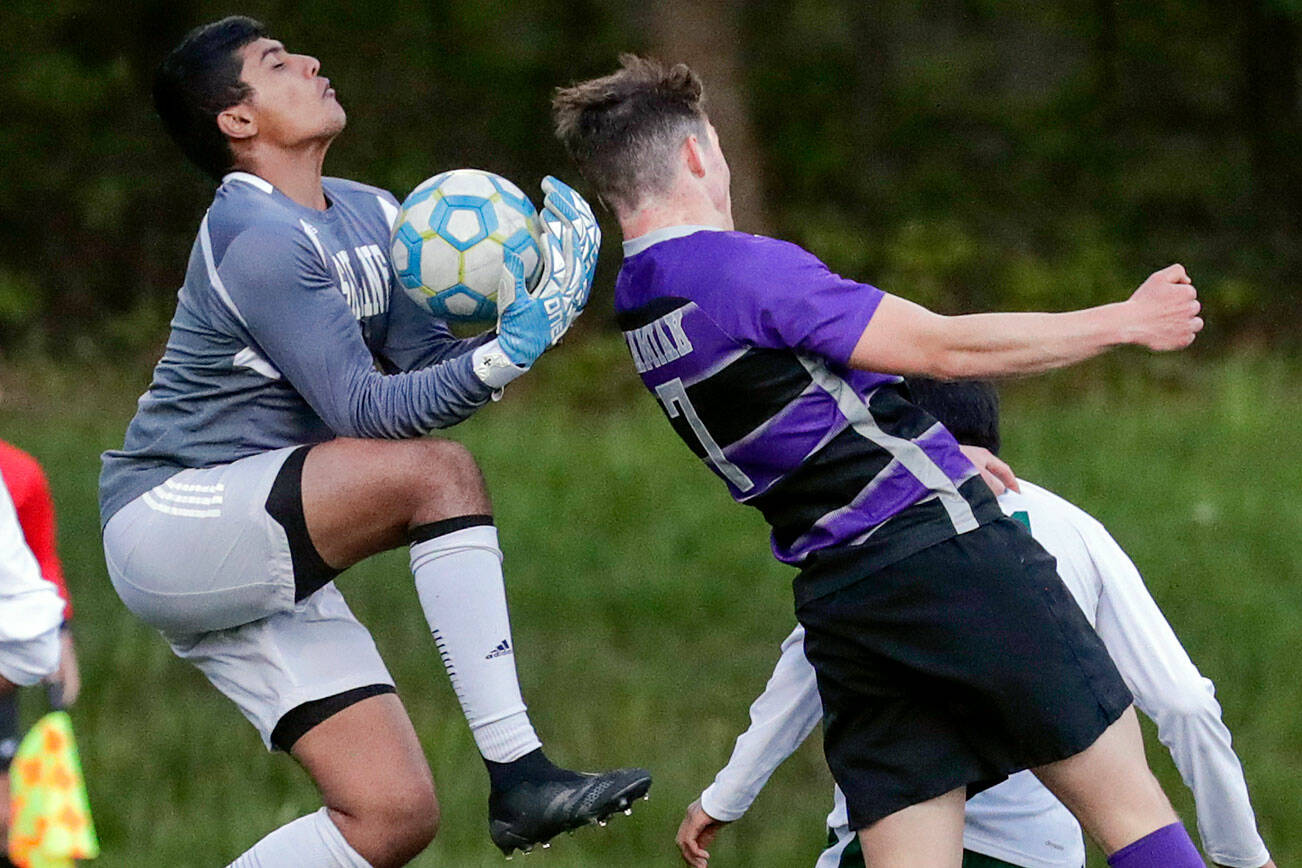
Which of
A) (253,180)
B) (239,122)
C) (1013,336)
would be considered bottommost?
(1013,336)

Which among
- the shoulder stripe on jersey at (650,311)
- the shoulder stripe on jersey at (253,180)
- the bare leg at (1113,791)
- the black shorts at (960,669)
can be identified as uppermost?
the shoulder stripe on jersey at (253,180)

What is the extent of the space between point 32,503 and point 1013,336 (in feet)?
6.76

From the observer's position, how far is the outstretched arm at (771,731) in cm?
360

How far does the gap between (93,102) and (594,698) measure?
10267 mm

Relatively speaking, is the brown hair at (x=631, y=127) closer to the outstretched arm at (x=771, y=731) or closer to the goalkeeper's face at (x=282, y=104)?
the goalkeeper's face at (x=282, y=104)

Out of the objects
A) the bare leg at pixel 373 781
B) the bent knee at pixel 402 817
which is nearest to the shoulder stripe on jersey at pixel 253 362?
the bare leg at pixel 373 781

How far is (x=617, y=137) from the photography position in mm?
3322

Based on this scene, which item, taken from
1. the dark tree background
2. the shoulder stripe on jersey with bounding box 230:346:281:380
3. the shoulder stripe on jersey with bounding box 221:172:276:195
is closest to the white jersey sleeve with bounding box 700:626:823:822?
the shoulder stripe on jersey with bounding box 230:346:281:380

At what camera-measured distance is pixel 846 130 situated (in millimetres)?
16219

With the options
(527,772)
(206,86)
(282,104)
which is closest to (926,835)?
(527,772)

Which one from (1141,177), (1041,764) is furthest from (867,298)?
(1141,177)

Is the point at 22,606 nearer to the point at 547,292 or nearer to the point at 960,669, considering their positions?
the point at 547,292

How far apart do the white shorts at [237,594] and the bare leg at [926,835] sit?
44.1 inches

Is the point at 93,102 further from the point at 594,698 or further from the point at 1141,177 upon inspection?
the point at 594,698
